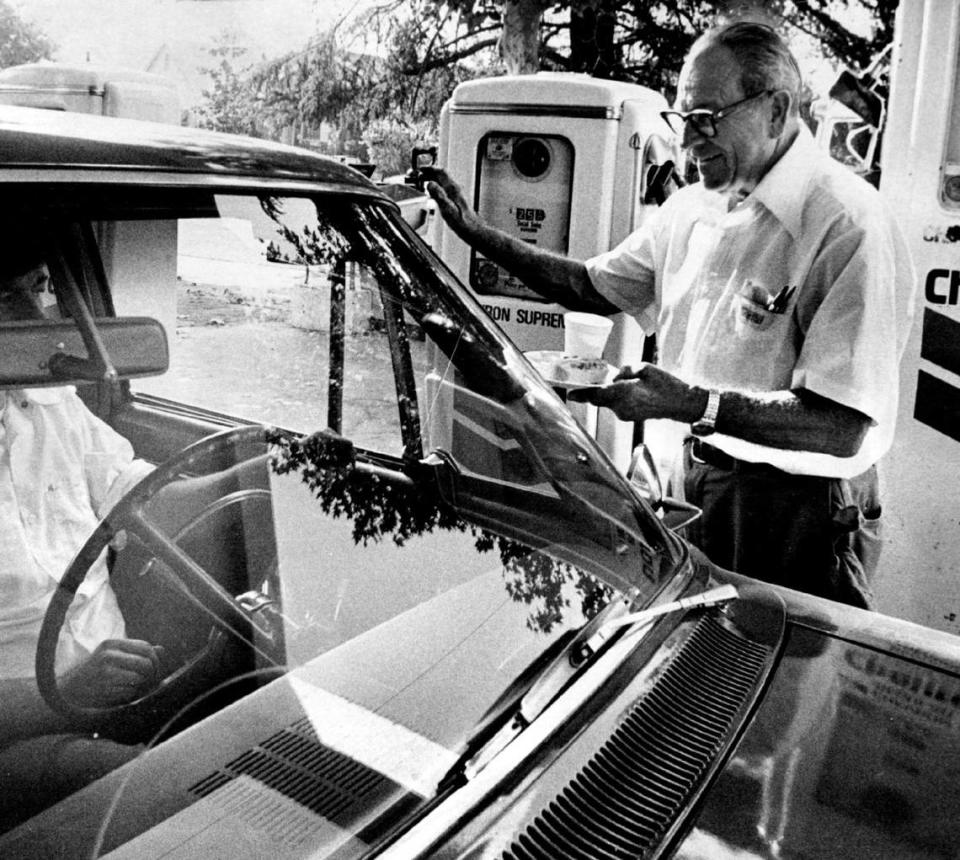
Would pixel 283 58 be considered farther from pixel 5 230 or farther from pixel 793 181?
pixel 5 230

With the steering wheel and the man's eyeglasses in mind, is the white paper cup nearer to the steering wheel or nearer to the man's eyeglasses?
the man's eyeglasses

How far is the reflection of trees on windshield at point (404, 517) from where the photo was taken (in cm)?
175

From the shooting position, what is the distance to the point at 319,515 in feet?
6.10

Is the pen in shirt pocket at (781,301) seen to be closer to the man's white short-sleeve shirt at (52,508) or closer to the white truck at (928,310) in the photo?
the white truck at (928,310)

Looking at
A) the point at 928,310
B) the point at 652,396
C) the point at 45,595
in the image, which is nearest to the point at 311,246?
the point at 45,595

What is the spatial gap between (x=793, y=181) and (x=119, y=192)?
1.89m

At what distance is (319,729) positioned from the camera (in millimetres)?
1434

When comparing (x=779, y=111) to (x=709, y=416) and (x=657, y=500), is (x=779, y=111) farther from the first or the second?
(x=657, y=500)

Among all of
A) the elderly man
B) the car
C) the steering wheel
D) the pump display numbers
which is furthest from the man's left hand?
the pump display numbers

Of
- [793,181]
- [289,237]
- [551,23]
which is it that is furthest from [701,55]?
[551,23]

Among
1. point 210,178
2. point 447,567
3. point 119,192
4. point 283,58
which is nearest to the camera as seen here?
point 119,192

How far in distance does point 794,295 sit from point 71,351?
6.02 ft

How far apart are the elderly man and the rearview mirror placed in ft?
4.49

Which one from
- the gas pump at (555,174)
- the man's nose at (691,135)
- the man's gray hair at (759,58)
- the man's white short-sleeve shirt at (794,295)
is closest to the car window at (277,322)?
the man's white short-sleeve shirt at (794,295)
